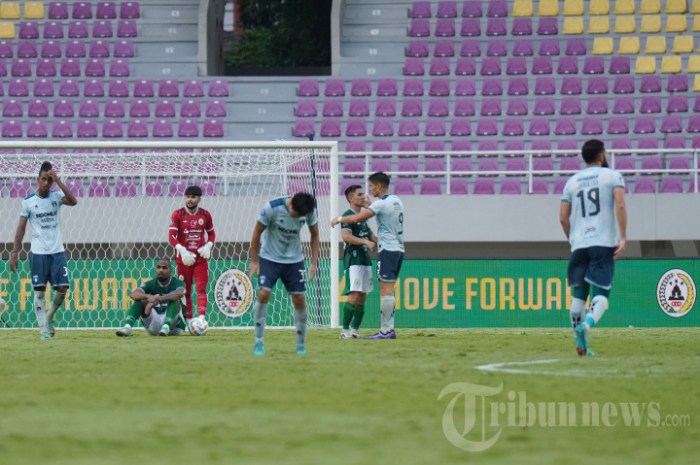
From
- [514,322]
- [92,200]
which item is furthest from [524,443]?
[92,200]

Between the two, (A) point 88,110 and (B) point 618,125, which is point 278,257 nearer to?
(B) point 618,125

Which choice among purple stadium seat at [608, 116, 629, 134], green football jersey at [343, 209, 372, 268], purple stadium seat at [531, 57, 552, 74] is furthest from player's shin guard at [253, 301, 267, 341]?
purple stadium seat at [531, 57, 552, 74]

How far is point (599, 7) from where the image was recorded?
29719 millimetres

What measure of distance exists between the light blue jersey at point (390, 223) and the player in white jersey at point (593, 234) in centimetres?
334

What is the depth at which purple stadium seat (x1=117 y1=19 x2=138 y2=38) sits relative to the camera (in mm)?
29703

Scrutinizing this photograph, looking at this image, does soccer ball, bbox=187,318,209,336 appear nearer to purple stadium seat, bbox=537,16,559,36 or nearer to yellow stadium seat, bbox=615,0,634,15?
purple stadium seat, bbox=537,16,559,36

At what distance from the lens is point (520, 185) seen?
2519 cm

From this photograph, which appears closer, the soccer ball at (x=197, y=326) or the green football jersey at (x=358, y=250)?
the green football jersey at (x=358, y=250)

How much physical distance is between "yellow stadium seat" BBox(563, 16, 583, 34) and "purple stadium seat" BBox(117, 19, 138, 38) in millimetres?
10381

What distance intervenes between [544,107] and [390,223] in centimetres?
1440

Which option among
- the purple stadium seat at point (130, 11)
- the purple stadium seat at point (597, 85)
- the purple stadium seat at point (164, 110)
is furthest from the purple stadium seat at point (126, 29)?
the purple stadium seat at point (597, 85)

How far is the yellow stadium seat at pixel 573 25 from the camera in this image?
95.7 ft

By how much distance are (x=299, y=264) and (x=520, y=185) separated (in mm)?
14755

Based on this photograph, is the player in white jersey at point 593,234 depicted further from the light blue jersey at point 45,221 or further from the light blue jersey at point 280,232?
the light blue jersey at point 45,221
